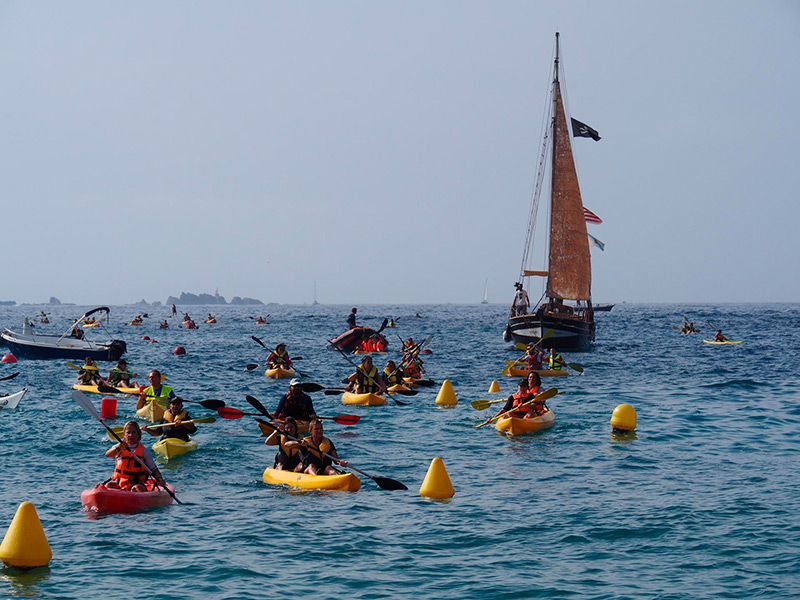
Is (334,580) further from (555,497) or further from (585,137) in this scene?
(585,137)

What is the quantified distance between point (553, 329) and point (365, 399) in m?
23.2

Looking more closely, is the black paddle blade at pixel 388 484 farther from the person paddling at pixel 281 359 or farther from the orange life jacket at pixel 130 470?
the person paddling at pixel 281 359

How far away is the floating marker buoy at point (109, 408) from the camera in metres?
24.5

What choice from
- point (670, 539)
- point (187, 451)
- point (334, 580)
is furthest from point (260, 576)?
point (187, 451)

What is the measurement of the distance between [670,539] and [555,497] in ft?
9.47

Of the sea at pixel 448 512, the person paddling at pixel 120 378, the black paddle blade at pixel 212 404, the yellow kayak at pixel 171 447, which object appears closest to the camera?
the sea at pixel 448 512

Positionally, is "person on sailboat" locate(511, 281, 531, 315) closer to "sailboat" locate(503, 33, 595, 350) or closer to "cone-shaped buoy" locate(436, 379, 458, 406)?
"sailboat" locate(503, 33, 595, 350)

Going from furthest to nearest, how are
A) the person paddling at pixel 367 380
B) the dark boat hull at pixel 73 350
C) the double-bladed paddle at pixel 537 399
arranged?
the dark boat hull at pixel 73 350 < the person paddling at pixel 367 380 < the double-bladed paddle at pixel 537 399

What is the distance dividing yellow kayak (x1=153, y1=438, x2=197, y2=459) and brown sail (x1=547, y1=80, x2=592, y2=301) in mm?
35002

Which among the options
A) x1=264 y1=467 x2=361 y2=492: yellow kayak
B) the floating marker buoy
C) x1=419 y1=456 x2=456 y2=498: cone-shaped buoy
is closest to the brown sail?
the floating marker buoy

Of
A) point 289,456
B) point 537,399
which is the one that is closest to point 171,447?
point 289,456

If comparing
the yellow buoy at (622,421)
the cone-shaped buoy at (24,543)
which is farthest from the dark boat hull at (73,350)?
the cone-shaped buoy at (24,543)

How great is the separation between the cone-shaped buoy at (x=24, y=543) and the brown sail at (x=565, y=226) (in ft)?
139

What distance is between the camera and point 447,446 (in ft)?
69.5
